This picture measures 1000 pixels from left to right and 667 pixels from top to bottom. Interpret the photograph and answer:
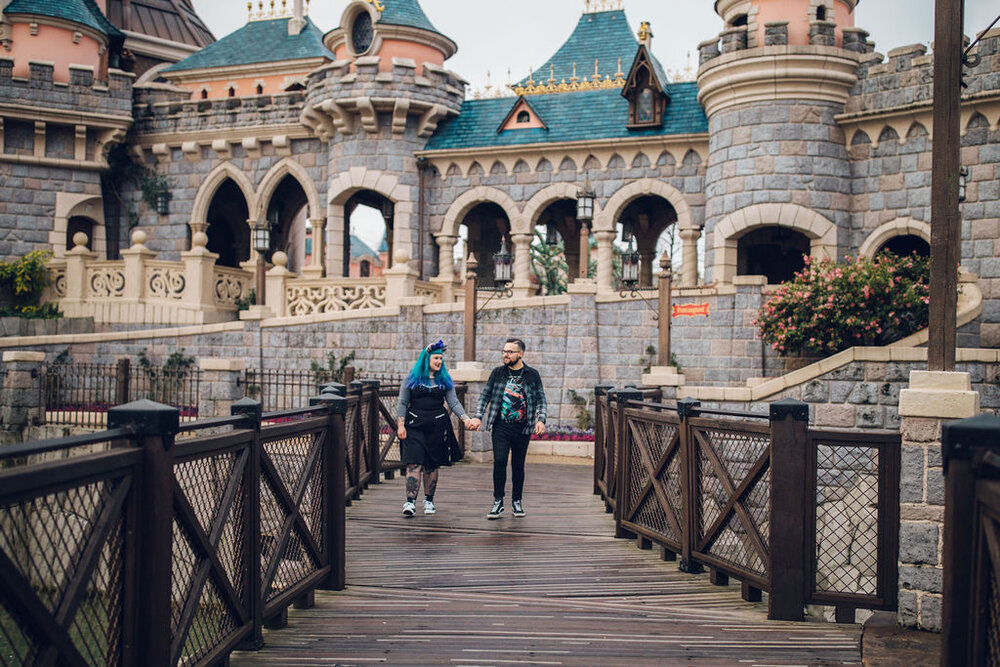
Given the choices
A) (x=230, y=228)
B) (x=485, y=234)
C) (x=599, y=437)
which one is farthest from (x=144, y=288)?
(x=599, y=437)

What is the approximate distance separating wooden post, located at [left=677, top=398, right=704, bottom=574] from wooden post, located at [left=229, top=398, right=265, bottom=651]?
281 cm

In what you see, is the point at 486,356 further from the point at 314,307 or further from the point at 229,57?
the point at 229,57

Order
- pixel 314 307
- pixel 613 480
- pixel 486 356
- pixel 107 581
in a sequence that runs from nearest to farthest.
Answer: pixel 107 581
pixel 613 480
pixel 486 356
pixel 314 307

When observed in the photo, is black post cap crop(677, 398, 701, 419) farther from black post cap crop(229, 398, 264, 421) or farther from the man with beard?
black post cap crop(229, 398, 264, 421)

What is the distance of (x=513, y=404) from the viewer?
314 inches

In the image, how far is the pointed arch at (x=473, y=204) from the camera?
21.2 meters

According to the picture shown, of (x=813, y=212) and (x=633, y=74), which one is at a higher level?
(x=633, y=74)

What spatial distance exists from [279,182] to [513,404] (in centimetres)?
1684

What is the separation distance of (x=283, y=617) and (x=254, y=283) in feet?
57.0

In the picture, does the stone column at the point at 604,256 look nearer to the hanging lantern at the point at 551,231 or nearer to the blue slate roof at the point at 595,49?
the hanging lantern at the point at 551,231

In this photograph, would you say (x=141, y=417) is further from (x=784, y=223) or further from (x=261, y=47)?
(x=261, y=47)

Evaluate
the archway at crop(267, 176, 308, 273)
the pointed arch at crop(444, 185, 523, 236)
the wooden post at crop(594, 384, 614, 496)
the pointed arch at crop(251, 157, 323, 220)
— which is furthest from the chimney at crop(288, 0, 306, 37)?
the wooden post at crop(594, 384, 614, 496)

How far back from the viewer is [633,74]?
19.8m

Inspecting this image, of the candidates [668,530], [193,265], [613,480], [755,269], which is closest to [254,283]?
[193,265]
